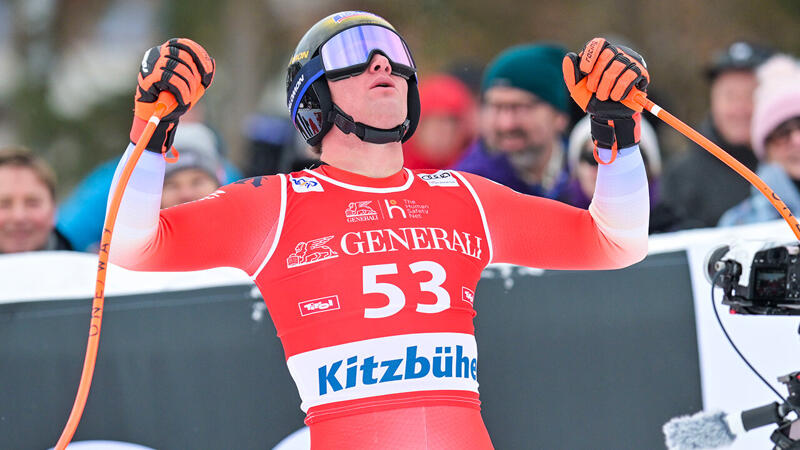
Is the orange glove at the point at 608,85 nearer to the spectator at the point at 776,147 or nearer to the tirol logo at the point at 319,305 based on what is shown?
the tirol logo at the point at 319,305

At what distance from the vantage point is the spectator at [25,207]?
473cm

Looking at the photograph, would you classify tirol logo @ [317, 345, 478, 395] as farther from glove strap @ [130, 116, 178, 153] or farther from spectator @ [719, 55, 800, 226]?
spectator @ [719, 55, 800, 226]

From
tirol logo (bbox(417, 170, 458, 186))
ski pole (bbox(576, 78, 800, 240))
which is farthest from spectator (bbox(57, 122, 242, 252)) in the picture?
ski pole (bbox(576, 78, 800, 240))

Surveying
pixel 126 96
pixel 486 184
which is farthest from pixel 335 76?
pixel 126 96

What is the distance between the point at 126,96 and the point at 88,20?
2.33 meters

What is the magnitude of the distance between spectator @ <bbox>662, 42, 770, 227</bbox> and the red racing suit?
2827 millimetres

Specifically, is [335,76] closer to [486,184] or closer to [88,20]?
[486,184]

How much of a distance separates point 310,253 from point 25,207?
2154mm

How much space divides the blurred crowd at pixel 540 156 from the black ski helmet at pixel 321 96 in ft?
3.54

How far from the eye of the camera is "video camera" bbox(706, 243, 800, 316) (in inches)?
125

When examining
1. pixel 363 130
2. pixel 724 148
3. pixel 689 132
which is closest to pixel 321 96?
pixel 363 130

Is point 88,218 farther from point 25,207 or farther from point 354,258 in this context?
point 354,258

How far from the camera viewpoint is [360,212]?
3.16m

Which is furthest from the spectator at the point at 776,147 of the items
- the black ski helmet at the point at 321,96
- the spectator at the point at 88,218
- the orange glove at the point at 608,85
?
the spectator at the point at 88,218
